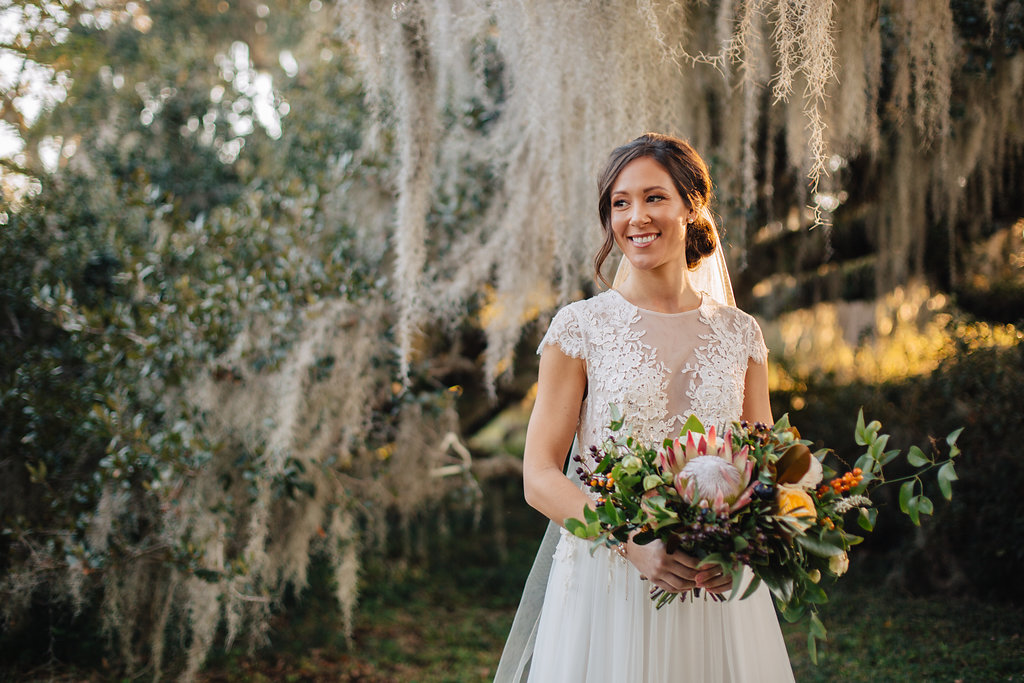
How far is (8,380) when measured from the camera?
9.98 feet

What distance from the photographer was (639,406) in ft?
4.82

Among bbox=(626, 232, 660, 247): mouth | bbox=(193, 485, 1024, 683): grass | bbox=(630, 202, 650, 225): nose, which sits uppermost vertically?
bbox=(630, 202, 650, 225): nose

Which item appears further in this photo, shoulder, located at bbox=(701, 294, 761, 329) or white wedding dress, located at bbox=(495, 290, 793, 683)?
shoulder, located at bbox=(701, 294, 761, 329)

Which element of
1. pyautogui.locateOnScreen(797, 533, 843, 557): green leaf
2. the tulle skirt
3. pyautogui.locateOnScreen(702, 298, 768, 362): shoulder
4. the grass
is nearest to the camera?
pyautogui.locateOnScreen(797, 533, 843, 557): green leaf

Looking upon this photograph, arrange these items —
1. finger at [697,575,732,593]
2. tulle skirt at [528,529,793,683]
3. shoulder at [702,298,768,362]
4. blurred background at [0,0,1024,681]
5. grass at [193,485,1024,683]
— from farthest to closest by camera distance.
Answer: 1. grass at [193,485,1024,683]
2. blurred background at [0,0,1024,681]
3. shoulder at [702,298,768,362]
4. tulle skirt at [528,529,793,683]
5. finger at [697,575,732,593]

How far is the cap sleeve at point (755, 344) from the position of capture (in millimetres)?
1635

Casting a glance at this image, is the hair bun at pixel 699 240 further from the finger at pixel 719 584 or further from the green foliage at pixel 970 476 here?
the green foliage at pixel 970 476

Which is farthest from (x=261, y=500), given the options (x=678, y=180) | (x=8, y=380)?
(x=678, y=180)

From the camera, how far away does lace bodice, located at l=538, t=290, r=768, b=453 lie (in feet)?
4.84

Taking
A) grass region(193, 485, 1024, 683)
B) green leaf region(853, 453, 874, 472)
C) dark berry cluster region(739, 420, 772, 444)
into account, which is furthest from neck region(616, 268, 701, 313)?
grass region(193, 485, 1024, 683)

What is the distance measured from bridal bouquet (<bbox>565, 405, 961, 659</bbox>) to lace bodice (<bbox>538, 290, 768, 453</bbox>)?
23 cm

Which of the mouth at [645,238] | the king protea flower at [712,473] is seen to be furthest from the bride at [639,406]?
the king protea flower at [712,473]

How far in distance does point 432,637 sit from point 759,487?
3391 millimetres

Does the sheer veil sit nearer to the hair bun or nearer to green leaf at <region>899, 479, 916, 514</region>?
the hair bun
